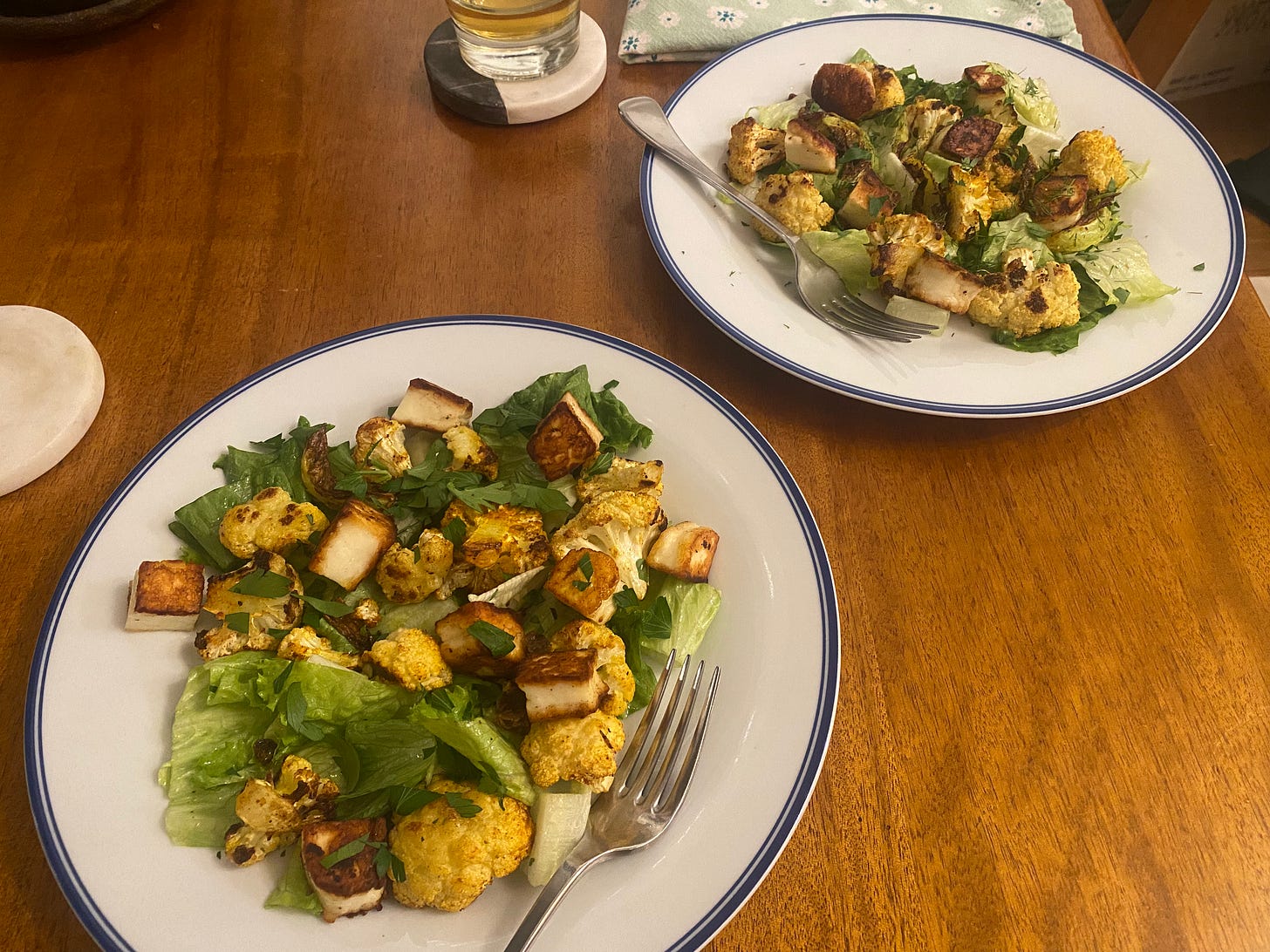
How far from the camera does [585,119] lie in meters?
2.18

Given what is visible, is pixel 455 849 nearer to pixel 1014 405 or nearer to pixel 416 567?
pixel 416 567

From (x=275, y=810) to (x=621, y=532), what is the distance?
580 mm

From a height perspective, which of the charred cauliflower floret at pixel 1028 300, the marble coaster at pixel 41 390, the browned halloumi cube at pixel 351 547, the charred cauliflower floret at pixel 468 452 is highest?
the charred cauliflower floret at pixel 1028 300

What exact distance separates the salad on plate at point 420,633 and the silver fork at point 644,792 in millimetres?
29

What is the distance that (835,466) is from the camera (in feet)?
5.13

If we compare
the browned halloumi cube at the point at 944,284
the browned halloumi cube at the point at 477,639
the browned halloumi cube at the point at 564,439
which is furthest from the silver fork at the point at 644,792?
the browned halloumi cube at the point at 944,284

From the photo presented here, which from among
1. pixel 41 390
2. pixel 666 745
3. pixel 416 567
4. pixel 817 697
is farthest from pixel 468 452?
pixel 41 390

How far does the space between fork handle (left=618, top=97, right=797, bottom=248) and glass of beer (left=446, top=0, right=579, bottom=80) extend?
330mm

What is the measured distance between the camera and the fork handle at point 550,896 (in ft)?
3.20

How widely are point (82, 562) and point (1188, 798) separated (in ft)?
5.42

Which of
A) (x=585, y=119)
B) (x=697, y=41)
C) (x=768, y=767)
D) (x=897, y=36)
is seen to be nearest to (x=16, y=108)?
(x=585, y=119)

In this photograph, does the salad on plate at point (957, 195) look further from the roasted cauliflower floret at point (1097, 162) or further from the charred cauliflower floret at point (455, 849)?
the charred cauliflower floret at point (455, 849)

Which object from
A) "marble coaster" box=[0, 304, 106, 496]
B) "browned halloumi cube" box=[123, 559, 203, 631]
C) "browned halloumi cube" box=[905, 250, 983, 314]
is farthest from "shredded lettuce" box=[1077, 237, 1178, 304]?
"marble coaster" box=[0, 304, 106, 496]

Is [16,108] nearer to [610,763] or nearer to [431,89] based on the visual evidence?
[431,89]
